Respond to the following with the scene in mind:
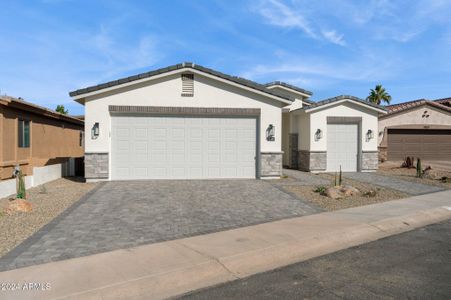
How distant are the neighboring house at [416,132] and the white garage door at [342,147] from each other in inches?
244

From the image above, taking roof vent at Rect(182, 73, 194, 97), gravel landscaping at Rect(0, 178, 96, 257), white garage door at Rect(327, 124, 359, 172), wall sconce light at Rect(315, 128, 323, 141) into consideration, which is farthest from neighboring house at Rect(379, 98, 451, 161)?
gravel landscaping at Rect(0, 178, 96, 257)

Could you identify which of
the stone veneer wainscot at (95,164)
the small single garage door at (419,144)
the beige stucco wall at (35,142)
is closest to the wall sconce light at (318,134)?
the small single garage door at (419,144)

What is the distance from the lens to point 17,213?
854cm

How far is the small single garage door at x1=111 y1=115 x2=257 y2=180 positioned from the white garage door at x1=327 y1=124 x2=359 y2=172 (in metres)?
5.26

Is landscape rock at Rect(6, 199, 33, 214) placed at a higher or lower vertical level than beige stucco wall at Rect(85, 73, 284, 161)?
lower

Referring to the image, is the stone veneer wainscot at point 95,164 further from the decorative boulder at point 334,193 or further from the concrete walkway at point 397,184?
the concrete walkway at point 397,184

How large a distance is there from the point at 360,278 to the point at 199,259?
7.60 ft

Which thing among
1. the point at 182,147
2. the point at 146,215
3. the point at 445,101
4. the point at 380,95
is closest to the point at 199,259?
the point at 146,215

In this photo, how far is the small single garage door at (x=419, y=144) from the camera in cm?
2441

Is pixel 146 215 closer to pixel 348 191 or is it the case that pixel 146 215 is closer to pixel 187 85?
pixel 348 191

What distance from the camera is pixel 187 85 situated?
14.7m

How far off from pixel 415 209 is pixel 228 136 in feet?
25.2

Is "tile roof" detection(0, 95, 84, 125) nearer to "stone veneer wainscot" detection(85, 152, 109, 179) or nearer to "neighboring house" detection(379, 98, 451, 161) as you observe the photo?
"stone veneer wainscot" detection(85, 152, 109, 179)

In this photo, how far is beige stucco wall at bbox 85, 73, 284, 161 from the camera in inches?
556
